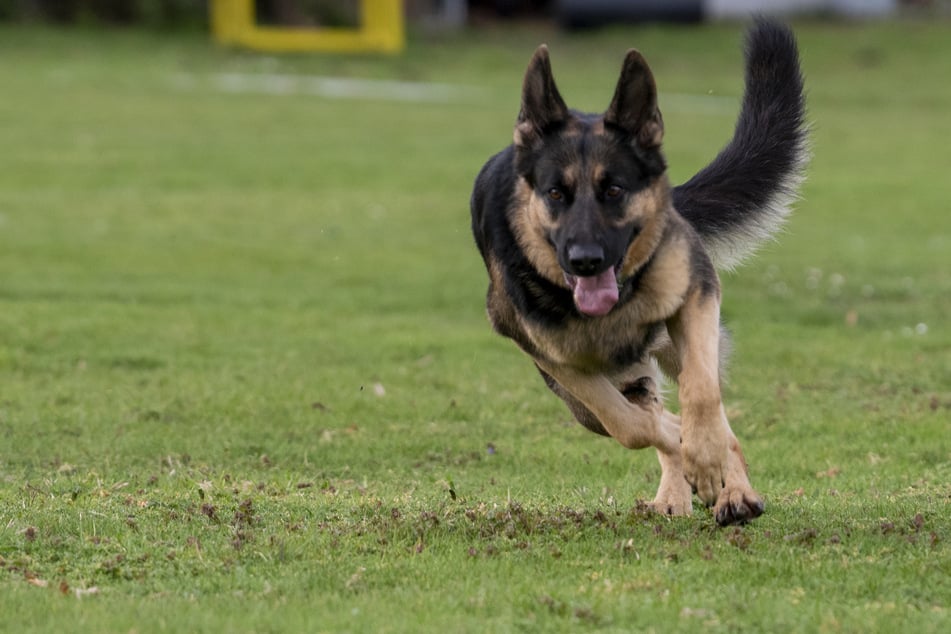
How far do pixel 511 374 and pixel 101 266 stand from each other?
5835 millimetres

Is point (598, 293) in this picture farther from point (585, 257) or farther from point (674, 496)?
point (674, 496)

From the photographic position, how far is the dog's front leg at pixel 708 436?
19.6ft

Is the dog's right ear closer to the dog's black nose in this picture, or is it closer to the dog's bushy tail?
the dog's black nose

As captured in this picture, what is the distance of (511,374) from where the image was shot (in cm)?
1072

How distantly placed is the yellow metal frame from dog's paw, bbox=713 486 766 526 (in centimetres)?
3318

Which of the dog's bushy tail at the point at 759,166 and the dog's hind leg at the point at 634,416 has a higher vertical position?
the dog's bushy tail at the point at 759,166

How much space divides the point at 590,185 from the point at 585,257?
1.24 feet

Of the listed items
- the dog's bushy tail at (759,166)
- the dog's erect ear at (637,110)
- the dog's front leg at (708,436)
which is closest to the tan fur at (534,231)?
the dog's erect ear at (637,110)

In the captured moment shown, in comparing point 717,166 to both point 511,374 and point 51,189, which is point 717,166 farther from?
point 51,189

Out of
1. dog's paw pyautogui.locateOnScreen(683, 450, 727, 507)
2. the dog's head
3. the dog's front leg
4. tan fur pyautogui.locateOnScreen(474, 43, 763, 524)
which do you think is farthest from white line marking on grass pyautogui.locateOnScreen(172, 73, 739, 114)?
dog's paw pyautogui.locateOnScreen(683, 450, 727, 507)

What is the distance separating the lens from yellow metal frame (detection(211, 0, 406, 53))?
3856 cm

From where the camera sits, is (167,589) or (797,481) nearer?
(167,589)

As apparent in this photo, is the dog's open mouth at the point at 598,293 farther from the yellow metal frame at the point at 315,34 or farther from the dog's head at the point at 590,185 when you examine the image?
the yellow metal frame at the point at 315,34

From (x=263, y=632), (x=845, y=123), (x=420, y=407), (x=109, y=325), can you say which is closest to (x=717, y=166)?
(x=420, y=407)
